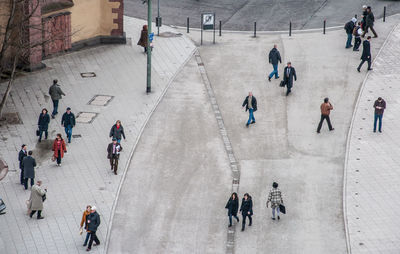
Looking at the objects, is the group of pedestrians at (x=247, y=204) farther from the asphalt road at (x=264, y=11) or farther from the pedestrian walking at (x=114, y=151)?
the asphalt road at (x=264, y=11)

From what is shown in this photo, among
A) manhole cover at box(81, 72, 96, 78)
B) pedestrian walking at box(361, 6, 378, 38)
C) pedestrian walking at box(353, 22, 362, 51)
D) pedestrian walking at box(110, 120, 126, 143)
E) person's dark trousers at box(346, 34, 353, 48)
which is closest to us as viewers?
pedestrian walking at box(110, 120, 126, 143)

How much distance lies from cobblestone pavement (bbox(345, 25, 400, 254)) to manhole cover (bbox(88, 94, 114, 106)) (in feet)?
32.1

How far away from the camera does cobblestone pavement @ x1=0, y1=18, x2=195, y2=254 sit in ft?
93.2

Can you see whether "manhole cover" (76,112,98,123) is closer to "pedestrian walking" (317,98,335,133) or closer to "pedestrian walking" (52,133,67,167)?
"pedestrian walking" (52,133,67,167)

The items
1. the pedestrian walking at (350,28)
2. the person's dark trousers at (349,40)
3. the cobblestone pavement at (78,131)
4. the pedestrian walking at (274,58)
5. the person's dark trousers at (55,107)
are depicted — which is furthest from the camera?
the person's dark trousers at (349,40)

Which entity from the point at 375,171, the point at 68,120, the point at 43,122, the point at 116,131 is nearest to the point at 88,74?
the point at 68,120

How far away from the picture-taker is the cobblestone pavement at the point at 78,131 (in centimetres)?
2842

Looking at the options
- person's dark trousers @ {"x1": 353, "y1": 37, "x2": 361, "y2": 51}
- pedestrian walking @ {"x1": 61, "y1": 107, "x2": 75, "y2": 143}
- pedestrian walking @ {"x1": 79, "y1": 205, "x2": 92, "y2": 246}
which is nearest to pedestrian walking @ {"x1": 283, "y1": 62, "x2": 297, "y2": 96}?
person's dark trousers @ {"x1": 353, "y1": 37, "x2": 361, "y2": 51}

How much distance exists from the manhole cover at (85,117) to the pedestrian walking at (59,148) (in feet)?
12.3

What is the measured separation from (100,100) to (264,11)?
45.9 feet

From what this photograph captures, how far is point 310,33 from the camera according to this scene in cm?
4469

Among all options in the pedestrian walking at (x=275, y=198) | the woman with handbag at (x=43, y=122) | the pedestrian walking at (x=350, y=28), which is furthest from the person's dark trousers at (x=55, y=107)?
the pedestrian walking at (x=350, y=28)

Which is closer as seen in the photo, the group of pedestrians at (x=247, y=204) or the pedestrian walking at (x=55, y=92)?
the group of pedestrians at (x=247, y=204)

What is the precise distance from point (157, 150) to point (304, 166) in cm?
534
